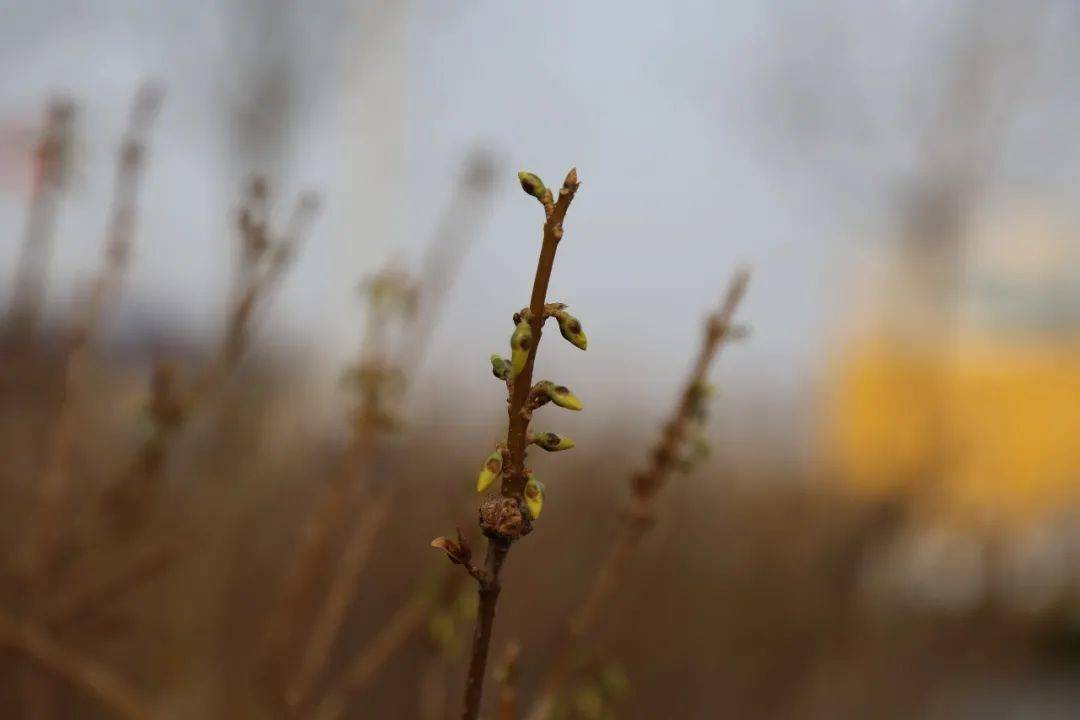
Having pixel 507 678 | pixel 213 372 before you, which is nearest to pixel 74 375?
pixel 213 372

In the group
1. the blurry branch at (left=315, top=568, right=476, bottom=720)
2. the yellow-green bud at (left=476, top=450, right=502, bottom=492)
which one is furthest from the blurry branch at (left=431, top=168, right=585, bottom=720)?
the blurry branch at (left=315, top=568, right=476, bottom=720)

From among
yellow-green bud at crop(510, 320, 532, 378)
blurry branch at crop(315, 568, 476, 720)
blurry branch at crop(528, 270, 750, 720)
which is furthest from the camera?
blurry branch at crop(315, 568, 476, 720)

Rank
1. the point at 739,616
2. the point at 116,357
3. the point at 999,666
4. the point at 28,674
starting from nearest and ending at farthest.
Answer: the point at 28,674
the point at 116,357
the point at 739,616
the point at 999,666

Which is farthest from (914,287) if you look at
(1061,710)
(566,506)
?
(566,506)

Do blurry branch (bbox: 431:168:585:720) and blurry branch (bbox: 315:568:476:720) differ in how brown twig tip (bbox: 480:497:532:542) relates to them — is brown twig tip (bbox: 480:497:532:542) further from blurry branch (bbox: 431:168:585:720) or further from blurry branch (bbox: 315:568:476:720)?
blurry branch (bbox: 315:568:476:720)

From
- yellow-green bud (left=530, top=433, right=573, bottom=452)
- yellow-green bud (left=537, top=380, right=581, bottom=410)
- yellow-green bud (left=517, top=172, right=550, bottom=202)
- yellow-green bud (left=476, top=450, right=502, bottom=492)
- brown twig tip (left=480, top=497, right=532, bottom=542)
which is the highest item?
yellow-green bud (left=517, top=172, right=550, bottom=202)

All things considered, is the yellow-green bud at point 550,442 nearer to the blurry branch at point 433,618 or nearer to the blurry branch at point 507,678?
the blurry branch at point 507,678

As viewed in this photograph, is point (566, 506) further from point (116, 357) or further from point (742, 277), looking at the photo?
point (742, 277)
